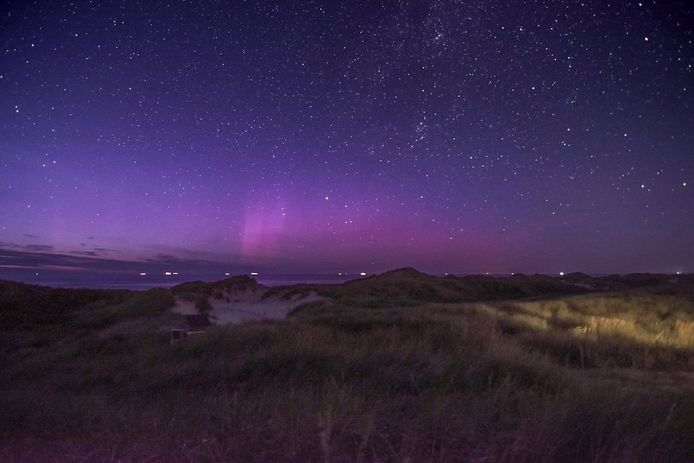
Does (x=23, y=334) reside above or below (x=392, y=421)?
below

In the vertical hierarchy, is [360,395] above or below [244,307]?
above

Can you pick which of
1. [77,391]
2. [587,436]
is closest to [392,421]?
[587,436]

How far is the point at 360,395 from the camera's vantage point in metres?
5.62

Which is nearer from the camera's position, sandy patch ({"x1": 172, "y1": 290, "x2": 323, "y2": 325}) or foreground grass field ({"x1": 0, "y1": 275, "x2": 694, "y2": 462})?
foreground grass field ({"x1": 0, "y1": 275, "x2": 694, "y2": 462})

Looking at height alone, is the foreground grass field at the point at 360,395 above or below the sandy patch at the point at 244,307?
above

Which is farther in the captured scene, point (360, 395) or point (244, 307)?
point (244, 307)

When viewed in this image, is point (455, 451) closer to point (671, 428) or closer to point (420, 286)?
point (671, 428)

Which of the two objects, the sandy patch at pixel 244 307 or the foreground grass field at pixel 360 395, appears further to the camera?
the sandy patch at pixel 244 307

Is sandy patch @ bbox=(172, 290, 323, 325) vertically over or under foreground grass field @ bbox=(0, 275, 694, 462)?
under

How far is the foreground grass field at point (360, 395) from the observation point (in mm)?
3969

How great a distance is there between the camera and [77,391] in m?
7.89

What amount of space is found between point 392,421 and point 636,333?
1066 cm

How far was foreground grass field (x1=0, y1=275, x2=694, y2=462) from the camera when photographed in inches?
156

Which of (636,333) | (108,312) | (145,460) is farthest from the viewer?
(108,312)
